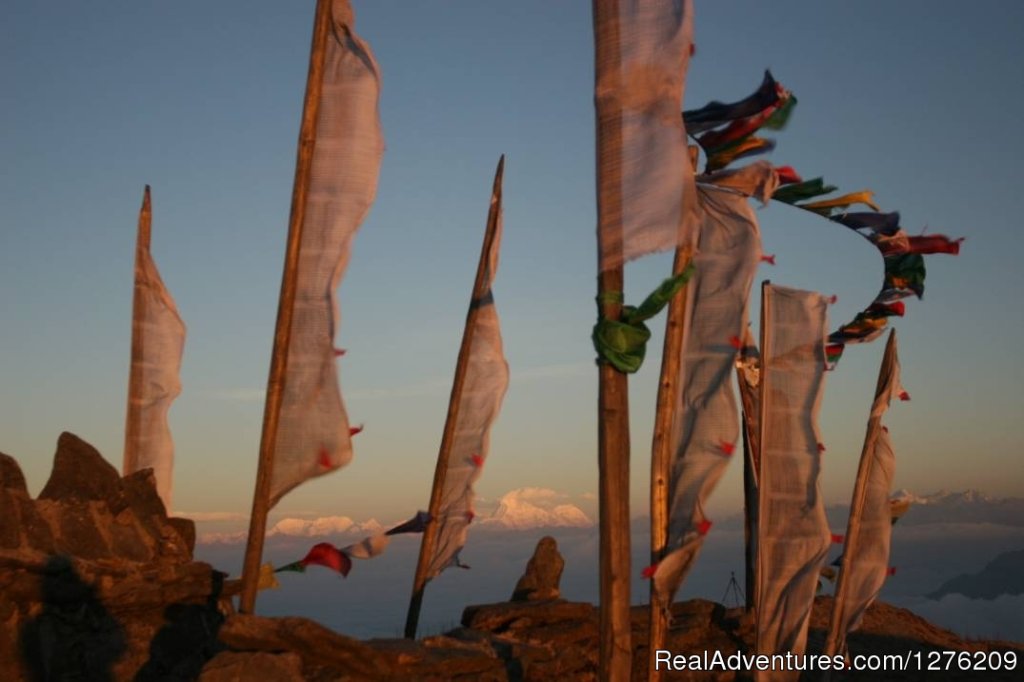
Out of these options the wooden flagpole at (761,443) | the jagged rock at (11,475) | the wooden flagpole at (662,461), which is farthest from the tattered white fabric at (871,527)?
the jagged rock at (11,475)

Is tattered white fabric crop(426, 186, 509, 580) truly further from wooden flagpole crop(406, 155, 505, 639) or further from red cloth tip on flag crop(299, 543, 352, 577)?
red cloth tip on flag crop(299, 543, 352, 577)

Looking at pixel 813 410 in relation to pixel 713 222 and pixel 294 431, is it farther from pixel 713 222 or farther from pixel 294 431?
pixel 294 431

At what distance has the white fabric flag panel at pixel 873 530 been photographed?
18688 mm

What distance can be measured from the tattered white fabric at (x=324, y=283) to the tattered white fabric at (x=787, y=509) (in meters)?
5.50

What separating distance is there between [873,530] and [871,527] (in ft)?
0.18

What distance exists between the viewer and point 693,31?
1128 cm

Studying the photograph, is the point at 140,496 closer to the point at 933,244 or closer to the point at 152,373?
the point at 152,373

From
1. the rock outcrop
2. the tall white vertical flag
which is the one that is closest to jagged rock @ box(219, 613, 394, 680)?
the rock outcrop

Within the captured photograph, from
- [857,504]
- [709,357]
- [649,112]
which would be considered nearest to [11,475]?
[649,112]

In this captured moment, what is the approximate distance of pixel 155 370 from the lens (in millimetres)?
15539

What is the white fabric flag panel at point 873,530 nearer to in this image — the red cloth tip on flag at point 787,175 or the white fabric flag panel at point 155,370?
the red cloth tip on flag at point 787,175

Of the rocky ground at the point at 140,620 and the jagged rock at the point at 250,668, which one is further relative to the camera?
the rocky ground at the point at 140,620

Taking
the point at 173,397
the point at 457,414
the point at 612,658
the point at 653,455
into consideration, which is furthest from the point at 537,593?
the point at 612,658

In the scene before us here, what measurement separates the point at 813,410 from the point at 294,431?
22.5 ft
